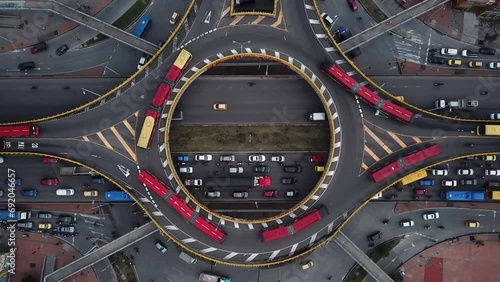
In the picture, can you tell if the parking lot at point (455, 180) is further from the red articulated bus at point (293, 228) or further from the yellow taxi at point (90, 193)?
the yellow taxi at point (90, 193)

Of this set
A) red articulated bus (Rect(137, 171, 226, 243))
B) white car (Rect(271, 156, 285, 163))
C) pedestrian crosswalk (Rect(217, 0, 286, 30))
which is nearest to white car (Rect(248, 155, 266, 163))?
white car (Rect(271, 156, 285, 163))

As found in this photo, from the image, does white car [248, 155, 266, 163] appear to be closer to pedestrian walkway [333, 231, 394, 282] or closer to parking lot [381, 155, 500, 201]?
pedestrian walkway [333, 231, 394, 282]

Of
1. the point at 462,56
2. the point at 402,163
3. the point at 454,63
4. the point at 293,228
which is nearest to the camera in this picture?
the point at 293,228

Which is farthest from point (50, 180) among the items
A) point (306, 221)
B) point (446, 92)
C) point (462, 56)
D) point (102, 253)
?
point (462, 56)

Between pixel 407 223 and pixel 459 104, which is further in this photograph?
pixel 407 223

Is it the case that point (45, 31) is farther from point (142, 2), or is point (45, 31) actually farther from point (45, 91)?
point (142, 2)

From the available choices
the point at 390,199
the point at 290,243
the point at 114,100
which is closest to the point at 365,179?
the point at 390,199

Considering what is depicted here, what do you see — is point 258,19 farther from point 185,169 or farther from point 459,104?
point 459,104
